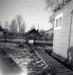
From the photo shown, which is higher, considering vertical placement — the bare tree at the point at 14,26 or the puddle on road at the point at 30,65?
the bare tree at the point at 14,26

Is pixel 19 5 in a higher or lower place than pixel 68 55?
higher

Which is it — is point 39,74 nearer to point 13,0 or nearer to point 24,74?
point 24,74

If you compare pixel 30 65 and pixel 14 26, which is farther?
pixel 14 26

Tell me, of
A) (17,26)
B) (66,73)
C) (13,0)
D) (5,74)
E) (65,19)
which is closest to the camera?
(66,73)

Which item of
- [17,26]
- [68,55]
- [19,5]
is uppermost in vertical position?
[17,26]

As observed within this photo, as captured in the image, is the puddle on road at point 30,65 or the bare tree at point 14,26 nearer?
the puddle on road at point 30,65

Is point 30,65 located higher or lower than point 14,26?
lower

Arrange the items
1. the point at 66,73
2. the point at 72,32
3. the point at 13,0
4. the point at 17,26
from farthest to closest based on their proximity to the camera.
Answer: the point at 17,26
the point at 13,0
the point at 72,32
the point at 66,73

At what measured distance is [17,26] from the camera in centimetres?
7012

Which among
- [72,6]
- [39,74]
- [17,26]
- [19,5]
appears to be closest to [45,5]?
[19,5]

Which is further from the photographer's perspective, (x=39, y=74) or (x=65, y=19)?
(x=65, y=19)

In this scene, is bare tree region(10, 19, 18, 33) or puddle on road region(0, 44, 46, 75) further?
bare tree region(10, 19, 18, 33)

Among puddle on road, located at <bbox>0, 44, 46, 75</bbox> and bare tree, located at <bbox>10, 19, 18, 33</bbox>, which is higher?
bare tree, located at <bbox>10, 19, 18, 33</bbox>

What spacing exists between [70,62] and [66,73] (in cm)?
194
